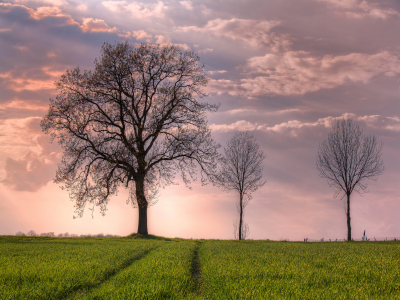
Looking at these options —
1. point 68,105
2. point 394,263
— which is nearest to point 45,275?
point 394,263

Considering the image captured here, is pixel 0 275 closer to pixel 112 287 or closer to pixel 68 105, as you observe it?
pixel 112 287

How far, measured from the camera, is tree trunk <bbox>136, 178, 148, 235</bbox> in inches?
1240

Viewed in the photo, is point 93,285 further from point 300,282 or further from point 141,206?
point 141,206

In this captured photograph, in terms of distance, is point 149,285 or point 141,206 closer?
point 149,285

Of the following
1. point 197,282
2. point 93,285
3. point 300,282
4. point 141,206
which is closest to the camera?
point 300,282

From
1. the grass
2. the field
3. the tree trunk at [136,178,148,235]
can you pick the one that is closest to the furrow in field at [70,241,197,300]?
the field

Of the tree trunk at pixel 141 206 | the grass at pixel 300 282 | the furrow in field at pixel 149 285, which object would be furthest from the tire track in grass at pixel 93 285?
the tree trunk at pixel 141 206

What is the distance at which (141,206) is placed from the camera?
32.1 metres

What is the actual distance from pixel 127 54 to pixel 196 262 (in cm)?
2632

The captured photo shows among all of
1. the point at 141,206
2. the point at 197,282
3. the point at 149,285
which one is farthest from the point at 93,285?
the point at 141,206

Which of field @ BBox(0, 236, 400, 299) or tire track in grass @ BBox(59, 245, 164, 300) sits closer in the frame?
field @ BBox(0, 236, 400, 299)

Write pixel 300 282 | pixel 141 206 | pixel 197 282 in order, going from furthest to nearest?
pixel 141 206 < pixel 197 282 < pixel 300 282

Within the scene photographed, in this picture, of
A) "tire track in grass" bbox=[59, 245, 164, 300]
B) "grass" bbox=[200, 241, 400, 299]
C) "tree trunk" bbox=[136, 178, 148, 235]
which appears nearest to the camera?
"grass" bbox=[200, 241, 400, 299]

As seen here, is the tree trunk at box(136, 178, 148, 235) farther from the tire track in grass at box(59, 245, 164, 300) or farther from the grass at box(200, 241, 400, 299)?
the grass at box(200, 241, 400, 299)
